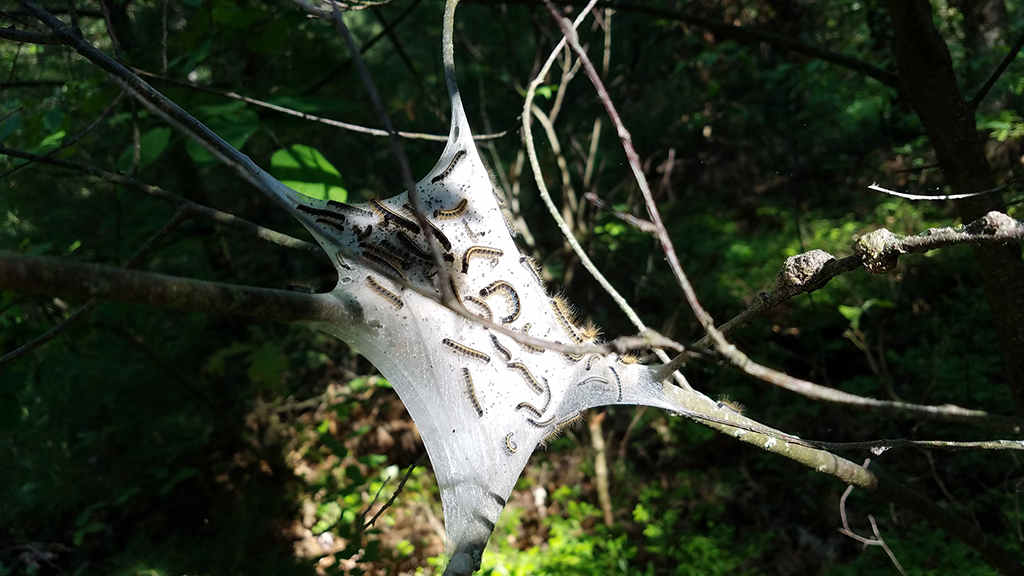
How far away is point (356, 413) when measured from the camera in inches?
217

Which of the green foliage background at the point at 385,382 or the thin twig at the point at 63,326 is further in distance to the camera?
the green foliage background at the point at 385,382

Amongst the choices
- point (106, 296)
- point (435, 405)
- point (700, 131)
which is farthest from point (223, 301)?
point (700, 131)

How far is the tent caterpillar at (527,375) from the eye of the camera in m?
1.75

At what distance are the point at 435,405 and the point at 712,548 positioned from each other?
2.70 m

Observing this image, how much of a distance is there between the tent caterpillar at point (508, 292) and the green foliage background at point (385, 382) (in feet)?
3.49

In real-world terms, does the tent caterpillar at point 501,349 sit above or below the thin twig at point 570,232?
below

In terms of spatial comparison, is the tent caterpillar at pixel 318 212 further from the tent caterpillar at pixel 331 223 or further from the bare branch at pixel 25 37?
the bare branch at pixel 25 37

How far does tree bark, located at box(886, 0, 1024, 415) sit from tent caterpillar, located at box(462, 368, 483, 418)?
1739 millimetres

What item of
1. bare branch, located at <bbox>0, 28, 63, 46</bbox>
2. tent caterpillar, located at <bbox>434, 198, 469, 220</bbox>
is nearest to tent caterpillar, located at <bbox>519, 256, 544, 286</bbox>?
tent caterpillar, located at <bbox>434, 198, 469, 220</bbox>

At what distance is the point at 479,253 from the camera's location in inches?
75.1

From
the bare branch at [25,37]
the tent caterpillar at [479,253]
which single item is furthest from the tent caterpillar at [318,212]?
the bare branch at [25,37]

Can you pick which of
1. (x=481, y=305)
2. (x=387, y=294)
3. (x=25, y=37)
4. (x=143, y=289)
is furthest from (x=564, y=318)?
(x=25, y=37)

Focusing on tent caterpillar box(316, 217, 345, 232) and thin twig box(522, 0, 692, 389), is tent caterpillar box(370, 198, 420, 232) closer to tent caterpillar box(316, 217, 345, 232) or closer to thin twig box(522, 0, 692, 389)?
tent caterpillar box(316, 217, 345, 232)

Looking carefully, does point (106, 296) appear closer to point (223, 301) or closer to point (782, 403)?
point (223, 301)
